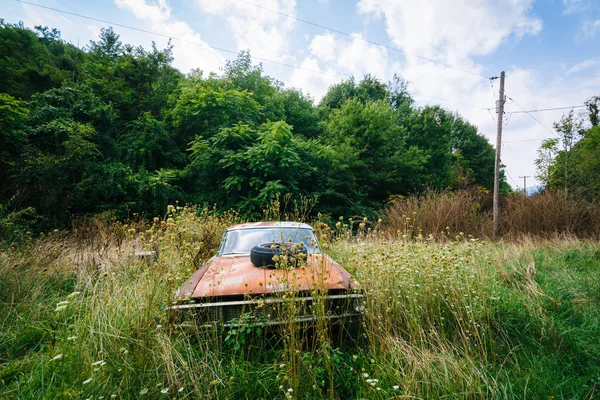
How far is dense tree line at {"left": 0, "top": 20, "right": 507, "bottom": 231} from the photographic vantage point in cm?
1013

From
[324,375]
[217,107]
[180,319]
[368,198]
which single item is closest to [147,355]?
[180,319]

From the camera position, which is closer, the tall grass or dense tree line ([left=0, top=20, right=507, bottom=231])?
the tall grass

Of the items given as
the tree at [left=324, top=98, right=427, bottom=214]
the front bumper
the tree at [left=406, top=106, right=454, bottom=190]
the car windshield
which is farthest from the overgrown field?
the tree at [left=406, top=106, right=454, bottom=190]

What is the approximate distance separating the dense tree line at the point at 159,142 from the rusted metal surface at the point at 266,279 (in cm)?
511

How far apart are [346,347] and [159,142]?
14.0 metres

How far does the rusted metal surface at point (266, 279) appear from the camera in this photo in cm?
223

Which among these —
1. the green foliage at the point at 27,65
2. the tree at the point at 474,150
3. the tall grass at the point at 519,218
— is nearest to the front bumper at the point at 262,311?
the tall grass at the point at 519,218

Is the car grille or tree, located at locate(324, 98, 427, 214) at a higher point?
tree, located at locate(324, 98, 427, 214)

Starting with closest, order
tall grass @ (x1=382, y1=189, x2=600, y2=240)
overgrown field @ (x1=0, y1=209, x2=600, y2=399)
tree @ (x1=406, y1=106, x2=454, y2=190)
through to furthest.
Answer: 1. overgrown field @ (x1=0, y1=209, x2=600, y2=399)
2. tall grass @ (x1=382, y1=189, x2=600, y2=240)
3. tree @ (x1=406, y1=106, x2=454, y2=190)

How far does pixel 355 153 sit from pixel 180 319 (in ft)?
46.7

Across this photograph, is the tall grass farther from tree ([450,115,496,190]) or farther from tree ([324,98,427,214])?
tree ([450,115,496,190])

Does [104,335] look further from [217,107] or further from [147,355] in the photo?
[217,107]

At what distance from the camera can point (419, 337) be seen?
2.62 m

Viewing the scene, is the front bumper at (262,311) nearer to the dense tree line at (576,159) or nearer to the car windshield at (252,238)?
the car windshield at (252,238)
